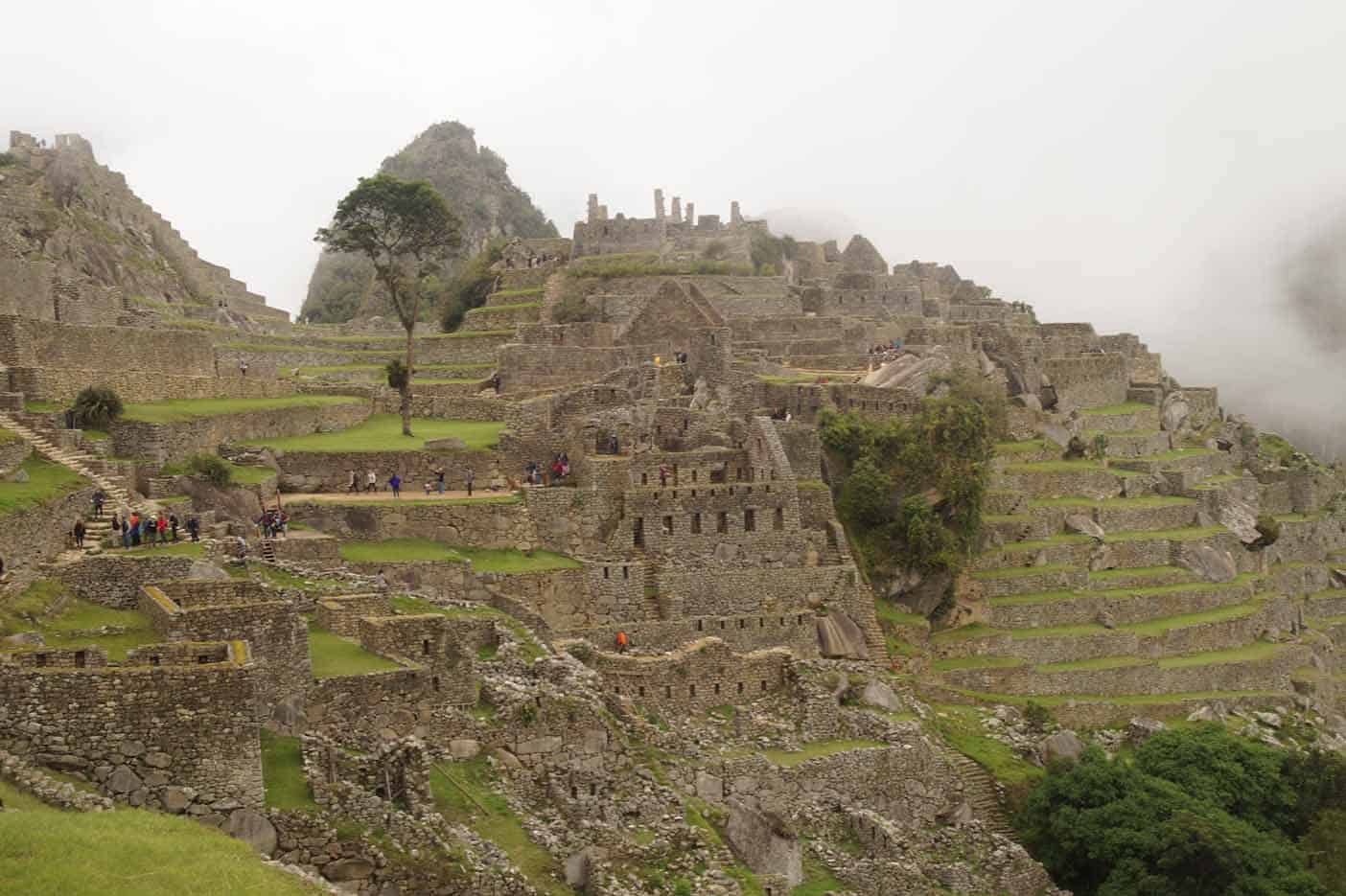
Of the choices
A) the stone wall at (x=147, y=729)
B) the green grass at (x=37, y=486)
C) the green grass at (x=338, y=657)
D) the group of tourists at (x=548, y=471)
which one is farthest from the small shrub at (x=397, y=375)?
the stone wall at (x=147, y=729)

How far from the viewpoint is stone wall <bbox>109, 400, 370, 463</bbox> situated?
29.6m

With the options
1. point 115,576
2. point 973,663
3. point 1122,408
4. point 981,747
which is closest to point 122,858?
point 115,576

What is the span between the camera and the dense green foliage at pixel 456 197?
81.9 m

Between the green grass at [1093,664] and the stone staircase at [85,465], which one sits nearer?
the stone staircase at [85,465]

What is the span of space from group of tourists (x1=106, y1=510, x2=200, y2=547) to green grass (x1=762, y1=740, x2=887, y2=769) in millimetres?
11645

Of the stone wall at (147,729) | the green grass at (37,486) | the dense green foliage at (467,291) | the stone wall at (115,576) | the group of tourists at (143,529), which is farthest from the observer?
the dense green foliage at (467,291)

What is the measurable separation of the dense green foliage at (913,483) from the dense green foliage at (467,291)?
861 inches

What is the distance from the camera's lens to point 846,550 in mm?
33469

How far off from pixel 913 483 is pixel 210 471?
17.0 metres

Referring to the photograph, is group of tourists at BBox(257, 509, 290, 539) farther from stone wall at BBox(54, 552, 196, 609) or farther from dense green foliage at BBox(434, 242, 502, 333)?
dense green foliage at BBox(434, 242, 502, 333)

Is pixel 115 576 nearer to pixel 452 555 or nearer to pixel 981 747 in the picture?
pixel 452 555

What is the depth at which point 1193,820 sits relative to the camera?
28766mm

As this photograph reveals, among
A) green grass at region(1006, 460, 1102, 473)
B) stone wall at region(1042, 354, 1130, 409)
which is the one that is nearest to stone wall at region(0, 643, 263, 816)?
green grass at region(1006, 460, 1102, 473)

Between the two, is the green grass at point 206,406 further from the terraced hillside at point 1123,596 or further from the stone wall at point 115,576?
the terraced hillside at point 1123,596
